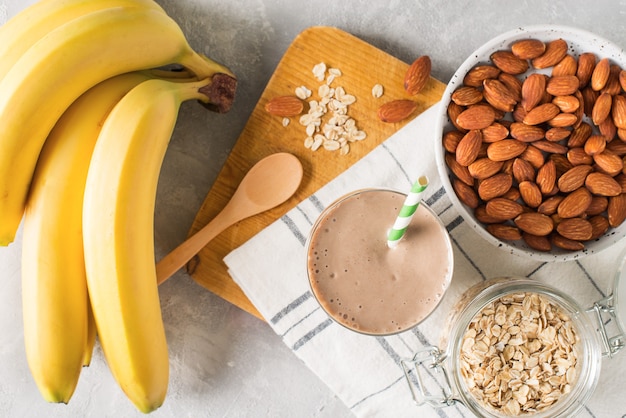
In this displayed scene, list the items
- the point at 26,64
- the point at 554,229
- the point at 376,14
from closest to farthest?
1. the point at 26,64
2. the point at 554,229
3. the point at 376,14

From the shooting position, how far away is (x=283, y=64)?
940 mm

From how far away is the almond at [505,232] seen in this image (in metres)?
0.86

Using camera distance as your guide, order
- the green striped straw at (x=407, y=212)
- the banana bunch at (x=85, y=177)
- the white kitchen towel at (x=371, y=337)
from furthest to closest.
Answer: the white kitchen towel at (x=371, y=337) → the banana bunch at (x=85, y=177) → the green striped straw at (x=407, y=212)

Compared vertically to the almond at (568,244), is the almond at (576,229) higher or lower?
higher

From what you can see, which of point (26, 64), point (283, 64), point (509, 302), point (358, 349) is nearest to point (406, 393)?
point (358, 349)

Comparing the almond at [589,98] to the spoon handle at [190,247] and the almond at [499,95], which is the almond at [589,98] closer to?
the almond at [499,95]

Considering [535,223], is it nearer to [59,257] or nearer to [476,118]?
[476,118]

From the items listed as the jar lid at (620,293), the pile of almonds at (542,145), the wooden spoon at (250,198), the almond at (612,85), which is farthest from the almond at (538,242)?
the wooden spoon at (250,198)

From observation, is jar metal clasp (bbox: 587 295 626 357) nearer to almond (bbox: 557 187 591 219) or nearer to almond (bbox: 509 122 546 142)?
almond (bbox: 557 187 591 219)

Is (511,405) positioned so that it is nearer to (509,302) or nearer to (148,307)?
(509,302)

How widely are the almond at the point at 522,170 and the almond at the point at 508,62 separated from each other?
123mm

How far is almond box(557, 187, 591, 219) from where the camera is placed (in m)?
0.86

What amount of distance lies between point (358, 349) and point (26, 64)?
57 cm

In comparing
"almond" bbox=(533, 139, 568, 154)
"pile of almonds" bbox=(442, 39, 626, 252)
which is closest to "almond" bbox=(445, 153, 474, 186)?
"pile of almonds" bbox=(442, 39, 626, 252)
